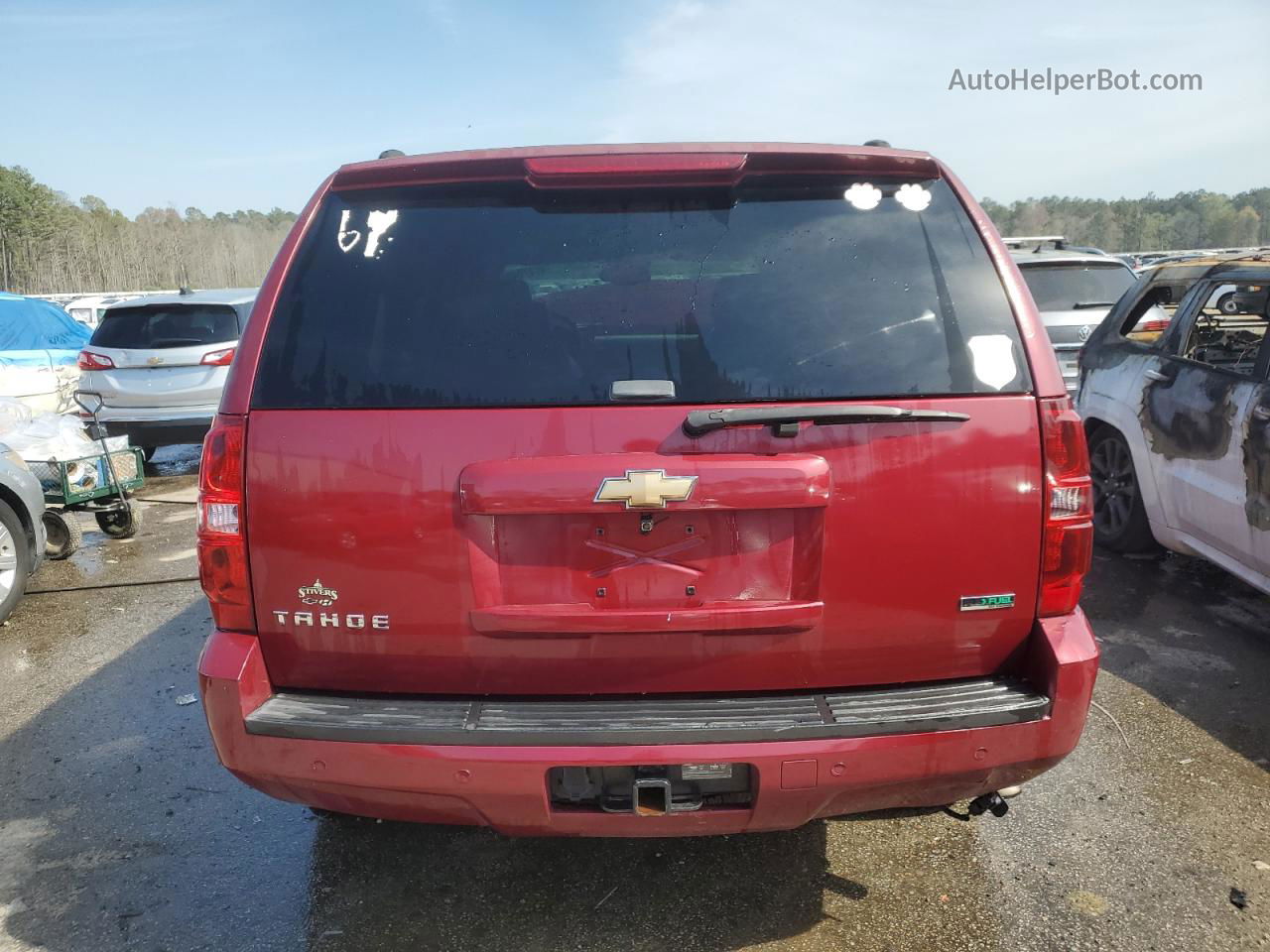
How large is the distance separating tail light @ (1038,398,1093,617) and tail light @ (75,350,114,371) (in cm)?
967

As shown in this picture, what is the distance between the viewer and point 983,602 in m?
2.14

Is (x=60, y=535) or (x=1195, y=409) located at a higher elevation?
(x=1195, y=409)

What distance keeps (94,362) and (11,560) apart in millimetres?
4897

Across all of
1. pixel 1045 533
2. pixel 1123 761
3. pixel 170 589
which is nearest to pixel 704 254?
pixel 1045 533

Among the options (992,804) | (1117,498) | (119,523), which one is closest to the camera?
(992,804)

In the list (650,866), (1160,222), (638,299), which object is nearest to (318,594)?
(638,299)

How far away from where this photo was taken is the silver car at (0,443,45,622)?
17.1 feet

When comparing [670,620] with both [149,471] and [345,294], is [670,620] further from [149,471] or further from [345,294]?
[149,471]

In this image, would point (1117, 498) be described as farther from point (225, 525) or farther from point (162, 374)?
point (162, 374)

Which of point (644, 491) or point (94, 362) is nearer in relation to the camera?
point (644, 491)

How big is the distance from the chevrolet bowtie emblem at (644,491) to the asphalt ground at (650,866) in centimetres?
121

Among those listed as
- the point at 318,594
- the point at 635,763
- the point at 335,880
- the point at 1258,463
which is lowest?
the point at 335,880

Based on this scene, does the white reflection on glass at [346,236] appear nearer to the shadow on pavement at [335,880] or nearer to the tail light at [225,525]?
the tail light at [225,525]

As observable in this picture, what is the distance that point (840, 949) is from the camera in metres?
2.40
